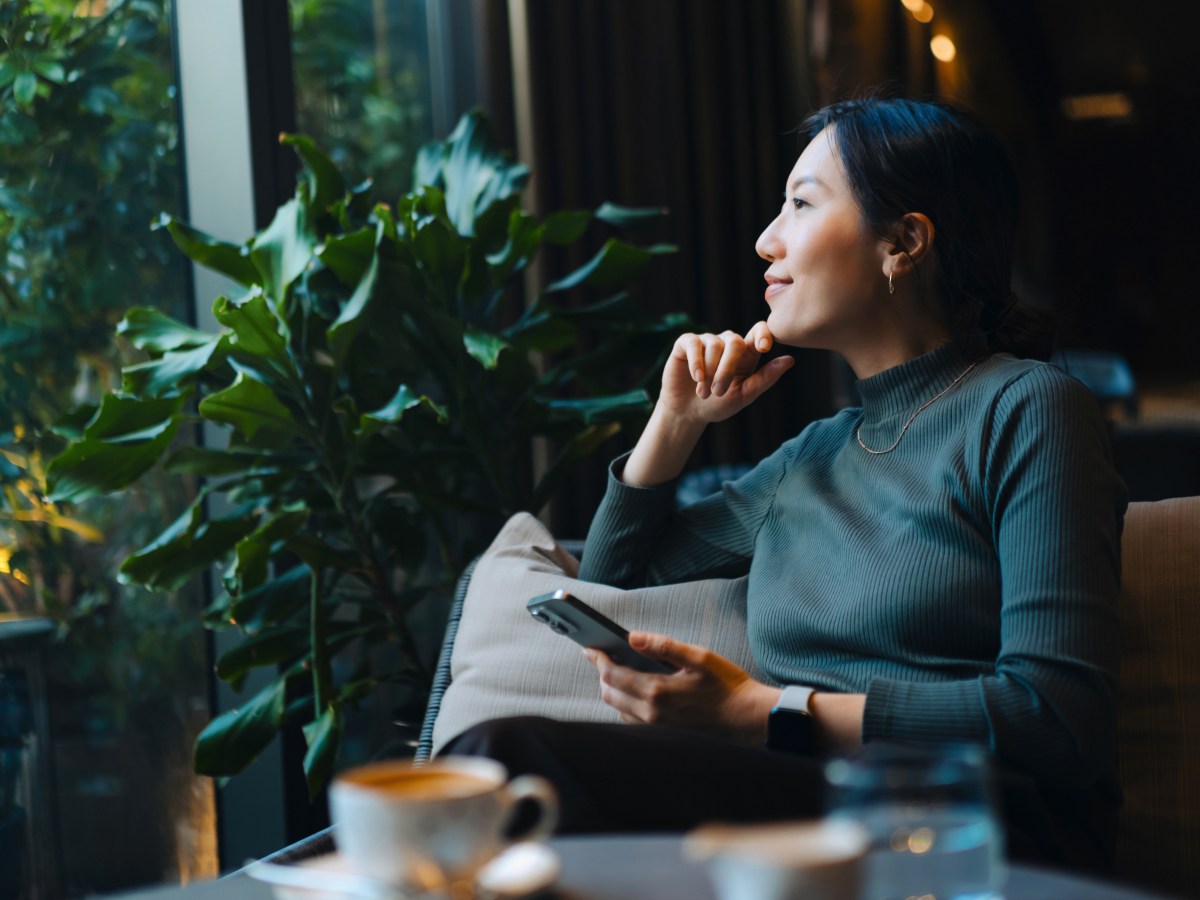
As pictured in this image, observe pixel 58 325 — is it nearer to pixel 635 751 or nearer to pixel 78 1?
pixel 78 1

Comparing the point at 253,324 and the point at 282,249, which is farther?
the point at 282,249

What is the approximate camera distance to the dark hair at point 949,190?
1.49m

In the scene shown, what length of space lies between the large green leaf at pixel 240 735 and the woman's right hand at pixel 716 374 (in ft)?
2.62

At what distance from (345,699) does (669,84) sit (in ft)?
5.79

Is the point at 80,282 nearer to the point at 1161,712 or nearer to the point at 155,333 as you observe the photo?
the point at 155,333

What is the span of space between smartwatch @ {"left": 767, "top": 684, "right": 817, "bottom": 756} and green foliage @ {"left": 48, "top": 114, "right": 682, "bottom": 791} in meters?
0.78

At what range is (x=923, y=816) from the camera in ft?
1.86

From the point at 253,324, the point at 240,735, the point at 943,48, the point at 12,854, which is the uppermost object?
the point at 943,48

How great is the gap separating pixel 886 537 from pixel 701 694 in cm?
30

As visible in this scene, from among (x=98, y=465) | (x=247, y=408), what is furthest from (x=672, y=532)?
→ (x=98, y=465)

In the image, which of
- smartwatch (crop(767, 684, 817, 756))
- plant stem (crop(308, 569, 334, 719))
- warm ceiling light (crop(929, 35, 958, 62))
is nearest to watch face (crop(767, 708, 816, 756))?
smartwatch (crop(767, 684, 817, 756))

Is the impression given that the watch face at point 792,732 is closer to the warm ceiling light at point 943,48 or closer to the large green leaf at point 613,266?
the large green leaf at point 613,266

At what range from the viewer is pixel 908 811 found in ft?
1.86

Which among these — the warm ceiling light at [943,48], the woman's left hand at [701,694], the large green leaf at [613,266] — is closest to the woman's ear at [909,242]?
the woman's left hand at [701,694]
